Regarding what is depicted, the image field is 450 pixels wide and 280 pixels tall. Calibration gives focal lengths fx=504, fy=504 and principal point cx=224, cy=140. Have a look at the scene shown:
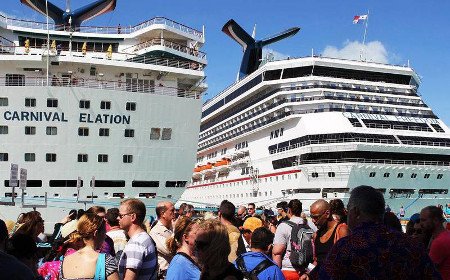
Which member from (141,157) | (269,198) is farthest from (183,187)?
(269,198)

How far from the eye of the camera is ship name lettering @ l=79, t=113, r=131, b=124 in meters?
23.3

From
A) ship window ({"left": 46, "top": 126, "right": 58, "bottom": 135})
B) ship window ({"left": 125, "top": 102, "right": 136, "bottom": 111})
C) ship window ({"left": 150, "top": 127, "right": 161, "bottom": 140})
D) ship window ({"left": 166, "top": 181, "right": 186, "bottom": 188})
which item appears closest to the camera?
ship window ({"left": 46, "top": 126, "right": 58, "bottom": 135})

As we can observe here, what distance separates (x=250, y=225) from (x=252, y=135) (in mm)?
38769

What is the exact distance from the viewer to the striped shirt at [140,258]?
449 cm

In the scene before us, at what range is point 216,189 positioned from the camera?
53.5m

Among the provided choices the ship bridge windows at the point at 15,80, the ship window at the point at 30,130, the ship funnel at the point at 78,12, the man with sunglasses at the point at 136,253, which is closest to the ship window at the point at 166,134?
the ship window at the point at 30,130

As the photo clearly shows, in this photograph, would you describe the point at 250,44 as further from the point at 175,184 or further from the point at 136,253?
the point at 136,253

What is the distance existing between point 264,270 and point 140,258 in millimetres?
1239

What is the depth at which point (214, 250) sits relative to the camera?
3.24 metres

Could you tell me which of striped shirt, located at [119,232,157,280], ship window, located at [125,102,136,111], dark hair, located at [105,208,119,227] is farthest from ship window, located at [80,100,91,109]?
striped shirt, located at [119,232,157,280]

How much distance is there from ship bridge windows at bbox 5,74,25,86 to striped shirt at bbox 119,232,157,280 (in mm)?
21200

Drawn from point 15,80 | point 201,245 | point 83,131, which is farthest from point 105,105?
point 201,245

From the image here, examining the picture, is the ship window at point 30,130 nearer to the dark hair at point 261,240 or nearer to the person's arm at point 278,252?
the person's arm at point 278,252

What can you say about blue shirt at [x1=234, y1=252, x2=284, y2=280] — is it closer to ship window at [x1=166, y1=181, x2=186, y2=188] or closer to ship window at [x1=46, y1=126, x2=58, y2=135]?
ship window at [x1=46, y1=126, x2=58, y2=135]
